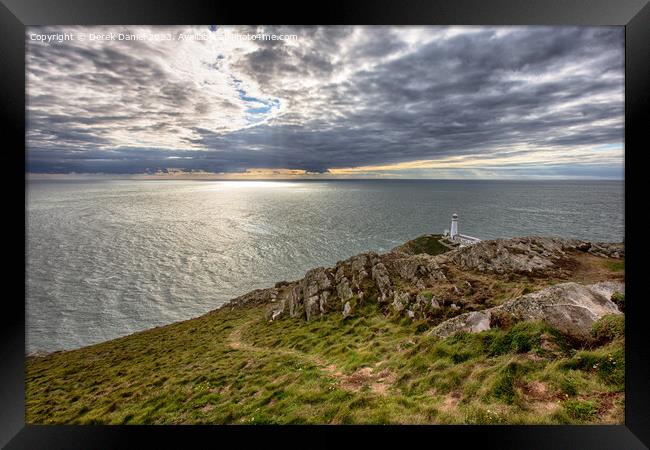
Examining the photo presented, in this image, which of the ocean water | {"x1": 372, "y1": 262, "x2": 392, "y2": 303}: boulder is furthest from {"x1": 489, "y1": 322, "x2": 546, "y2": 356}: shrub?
the ocean water

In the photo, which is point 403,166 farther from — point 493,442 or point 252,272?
point 252,272

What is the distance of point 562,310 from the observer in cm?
542

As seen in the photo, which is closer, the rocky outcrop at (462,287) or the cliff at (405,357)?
the cliff at (405,357)

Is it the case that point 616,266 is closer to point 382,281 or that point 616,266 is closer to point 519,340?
point 519,340

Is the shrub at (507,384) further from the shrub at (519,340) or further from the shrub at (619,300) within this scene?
the shrub at (619,300)

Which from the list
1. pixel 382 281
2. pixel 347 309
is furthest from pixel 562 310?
pixel 347 309

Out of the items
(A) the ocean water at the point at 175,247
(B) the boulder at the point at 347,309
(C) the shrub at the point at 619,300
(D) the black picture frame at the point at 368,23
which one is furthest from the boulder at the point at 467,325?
(A) the ocean water at the point at 175,247

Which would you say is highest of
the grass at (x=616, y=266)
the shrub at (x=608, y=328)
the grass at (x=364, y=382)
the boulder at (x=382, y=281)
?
the grass at (x=616, y=266)

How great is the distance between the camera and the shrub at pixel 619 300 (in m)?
5.54

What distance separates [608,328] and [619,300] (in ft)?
3.91

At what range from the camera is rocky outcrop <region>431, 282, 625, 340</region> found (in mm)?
5230

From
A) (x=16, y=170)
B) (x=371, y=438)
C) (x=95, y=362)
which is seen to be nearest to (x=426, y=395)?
(x=371, y=438)

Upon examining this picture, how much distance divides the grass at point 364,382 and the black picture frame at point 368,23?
368mm

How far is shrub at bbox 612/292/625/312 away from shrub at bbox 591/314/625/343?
1.80 ft
